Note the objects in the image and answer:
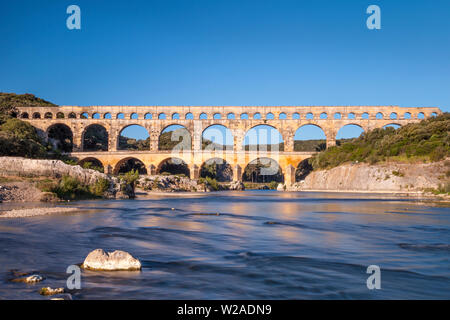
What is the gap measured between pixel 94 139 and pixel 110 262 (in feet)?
209

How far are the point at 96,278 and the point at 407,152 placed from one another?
100 feet

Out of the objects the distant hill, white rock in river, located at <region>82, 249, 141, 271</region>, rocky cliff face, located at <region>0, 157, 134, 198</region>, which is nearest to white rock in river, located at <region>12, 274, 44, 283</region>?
white rock in river, located at <region>82, 249, 141, 271</region>

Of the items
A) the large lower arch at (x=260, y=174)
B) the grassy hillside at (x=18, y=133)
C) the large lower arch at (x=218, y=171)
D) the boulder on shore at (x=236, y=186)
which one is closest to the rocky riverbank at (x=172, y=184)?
the boulder on shore at (x=236, y=186)

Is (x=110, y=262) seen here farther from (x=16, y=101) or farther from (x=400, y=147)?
(x=16, y=101)

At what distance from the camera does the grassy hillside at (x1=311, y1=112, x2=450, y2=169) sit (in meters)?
28.2

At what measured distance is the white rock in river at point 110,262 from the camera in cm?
437

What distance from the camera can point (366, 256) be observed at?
219 inches

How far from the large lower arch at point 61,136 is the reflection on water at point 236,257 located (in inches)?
1980

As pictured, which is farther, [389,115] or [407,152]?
[389,115]

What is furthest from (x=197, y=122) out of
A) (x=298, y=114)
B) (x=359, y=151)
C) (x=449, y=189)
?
(x=449, y=189)

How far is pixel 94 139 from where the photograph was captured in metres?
64.2

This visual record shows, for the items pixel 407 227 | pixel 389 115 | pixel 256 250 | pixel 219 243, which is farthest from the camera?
pixel 389 115

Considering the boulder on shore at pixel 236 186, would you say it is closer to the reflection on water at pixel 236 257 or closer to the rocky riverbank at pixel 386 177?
the rocky riverbank at pixel 386 177

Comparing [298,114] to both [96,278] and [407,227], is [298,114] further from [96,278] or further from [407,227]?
[96,278]
